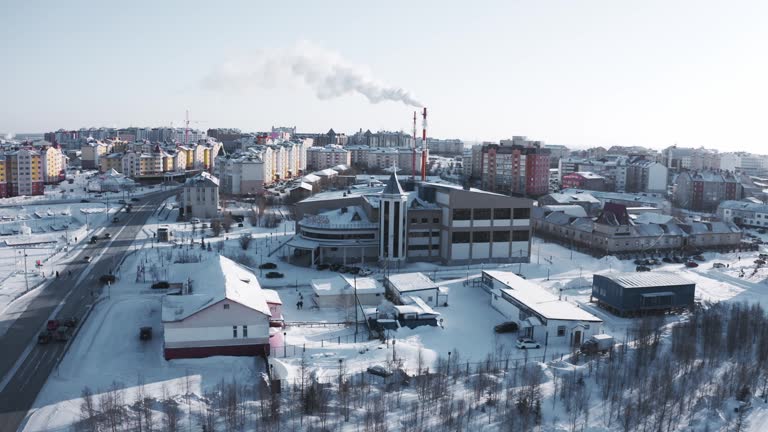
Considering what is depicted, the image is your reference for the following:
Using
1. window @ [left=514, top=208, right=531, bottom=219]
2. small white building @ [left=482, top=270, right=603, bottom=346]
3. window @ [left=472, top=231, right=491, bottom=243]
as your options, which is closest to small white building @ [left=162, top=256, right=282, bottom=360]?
small white building @ [left=482, top=270, right=603, bottom=346]

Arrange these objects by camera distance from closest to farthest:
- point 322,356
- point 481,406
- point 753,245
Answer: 1. point 481,406
2. point 322,356
3. point 753,245

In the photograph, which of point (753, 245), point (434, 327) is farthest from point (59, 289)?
→ point (753, 245)

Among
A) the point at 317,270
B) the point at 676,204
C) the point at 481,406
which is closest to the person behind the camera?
the point at 481,406

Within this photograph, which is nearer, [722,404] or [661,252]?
[722,404]

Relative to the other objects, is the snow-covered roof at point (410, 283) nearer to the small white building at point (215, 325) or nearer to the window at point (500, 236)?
the small white building at point (215, 325)

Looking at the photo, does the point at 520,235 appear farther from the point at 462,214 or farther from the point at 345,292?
the point at 345,292

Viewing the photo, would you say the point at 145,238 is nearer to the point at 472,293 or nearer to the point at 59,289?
the point at 59,289

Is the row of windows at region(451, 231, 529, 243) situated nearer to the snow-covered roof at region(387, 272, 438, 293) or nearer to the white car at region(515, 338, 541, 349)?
the snow-covered roof at region(387, 272, 438, 293)
